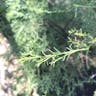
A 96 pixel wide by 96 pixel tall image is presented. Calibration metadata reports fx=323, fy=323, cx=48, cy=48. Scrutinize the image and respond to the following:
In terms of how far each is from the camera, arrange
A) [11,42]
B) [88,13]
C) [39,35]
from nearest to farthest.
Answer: [88,13] < [39,35] < [11,42]

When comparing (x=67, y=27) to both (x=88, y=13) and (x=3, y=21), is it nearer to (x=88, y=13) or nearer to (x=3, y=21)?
(x=88, y=13)

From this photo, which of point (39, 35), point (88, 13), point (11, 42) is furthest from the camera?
point (11, 42)

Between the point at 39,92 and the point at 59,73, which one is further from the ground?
the point at 59,73

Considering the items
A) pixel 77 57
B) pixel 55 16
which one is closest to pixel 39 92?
pixel 77 57

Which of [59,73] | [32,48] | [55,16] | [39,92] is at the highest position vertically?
[55,16]

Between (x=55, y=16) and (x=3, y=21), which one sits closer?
(x=55, y=16)

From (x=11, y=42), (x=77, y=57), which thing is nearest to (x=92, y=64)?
(x=77, y=57)

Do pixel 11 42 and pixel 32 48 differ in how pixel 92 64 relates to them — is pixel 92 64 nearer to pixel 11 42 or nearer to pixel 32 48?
pixel 32 48
